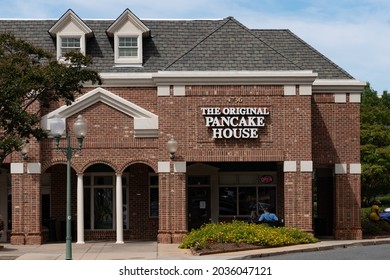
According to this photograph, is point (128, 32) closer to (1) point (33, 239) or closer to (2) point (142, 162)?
(2) point (142, 162)

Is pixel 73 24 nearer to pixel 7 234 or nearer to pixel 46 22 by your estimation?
pixel 46 22

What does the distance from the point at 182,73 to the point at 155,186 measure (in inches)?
216

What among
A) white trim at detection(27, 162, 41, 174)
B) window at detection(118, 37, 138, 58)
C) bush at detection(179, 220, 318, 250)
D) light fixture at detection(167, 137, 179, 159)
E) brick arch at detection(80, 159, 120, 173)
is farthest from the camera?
window at detection(118, 37, 138, 58)

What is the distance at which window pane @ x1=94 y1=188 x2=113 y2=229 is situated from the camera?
33844 mm

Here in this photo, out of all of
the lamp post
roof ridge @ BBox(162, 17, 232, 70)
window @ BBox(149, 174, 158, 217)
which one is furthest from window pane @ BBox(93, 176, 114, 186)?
the lamp post

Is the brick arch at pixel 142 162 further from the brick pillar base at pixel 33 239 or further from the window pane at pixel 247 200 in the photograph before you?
the window pane at pixel 247 200

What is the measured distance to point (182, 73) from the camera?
30719 mm

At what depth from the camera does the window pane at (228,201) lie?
114ft

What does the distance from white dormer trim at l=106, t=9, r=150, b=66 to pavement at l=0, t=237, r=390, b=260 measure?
23.3 feet

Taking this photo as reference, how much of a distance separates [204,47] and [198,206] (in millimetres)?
6525

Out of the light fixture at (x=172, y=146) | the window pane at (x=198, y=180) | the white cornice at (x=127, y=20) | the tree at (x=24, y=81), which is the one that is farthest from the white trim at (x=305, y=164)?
the tree at (x=24, y=81)

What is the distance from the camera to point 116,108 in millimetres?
31422

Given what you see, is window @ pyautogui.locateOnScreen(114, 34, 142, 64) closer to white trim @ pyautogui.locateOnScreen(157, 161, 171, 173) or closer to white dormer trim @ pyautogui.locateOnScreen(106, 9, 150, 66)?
white dormer trim @ pyautogui.locateOnScreen(106, 9, 150, 66)

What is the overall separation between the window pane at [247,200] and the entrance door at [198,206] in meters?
1.32
